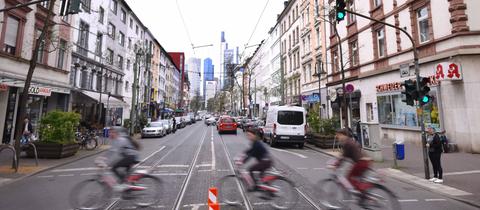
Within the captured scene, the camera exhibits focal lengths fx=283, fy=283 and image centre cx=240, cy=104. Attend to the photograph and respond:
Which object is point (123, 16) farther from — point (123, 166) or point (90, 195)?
point (90, 195)

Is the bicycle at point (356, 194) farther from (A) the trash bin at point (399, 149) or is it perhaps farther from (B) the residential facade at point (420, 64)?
(A) the trash bin at point (399, 149)

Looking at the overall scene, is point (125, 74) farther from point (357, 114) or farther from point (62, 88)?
point (357, 114)

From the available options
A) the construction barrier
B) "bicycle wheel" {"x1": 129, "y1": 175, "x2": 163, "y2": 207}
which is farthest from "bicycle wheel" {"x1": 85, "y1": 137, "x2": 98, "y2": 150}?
the construction barrier

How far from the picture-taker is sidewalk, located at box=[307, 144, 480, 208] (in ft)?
23.7

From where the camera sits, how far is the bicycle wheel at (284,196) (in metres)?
5.65

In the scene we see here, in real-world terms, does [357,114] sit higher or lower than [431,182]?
higher

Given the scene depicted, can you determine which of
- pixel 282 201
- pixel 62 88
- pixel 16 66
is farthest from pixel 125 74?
pixel 282 201

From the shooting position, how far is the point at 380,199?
5.31 metres

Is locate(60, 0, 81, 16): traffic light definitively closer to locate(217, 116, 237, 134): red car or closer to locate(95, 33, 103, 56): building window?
locate(95, 33, 103, 56): building window

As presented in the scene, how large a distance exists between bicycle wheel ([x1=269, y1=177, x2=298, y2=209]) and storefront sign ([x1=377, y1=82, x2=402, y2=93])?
1524 cm

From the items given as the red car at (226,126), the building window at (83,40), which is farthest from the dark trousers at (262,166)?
the red car at (226,126)

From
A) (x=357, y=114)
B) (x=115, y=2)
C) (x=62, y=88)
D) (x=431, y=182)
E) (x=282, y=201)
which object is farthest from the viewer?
(x=115, y=2)

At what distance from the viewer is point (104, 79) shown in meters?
30.0

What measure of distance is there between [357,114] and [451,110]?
10.1m
